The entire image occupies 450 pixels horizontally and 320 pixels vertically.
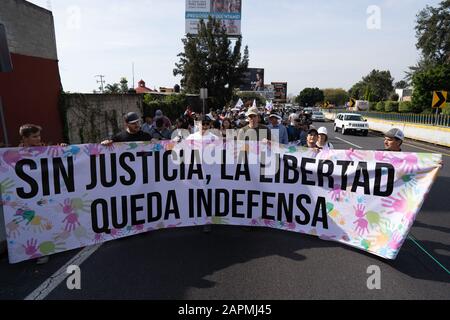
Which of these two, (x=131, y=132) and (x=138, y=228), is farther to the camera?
(x=131, y=132)

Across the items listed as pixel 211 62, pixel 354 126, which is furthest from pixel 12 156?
pixel 211 62

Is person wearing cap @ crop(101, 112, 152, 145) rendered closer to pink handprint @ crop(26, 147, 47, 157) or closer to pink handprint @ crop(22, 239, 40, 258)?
pink handprint @ crop(26, 147, 47, 157)

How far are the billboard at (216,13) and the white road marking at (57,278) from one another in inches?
1737

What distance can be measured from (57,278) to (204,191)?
2.21 meters

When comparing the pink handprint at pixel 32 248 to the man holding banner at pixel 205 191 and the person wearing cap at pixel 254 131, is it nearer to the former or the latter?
the man holding banner at pixel 205 191

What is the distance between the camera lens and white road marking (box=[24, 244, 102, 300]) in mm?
3710

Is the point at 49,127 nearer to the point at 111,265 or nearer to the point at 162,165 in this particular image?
the point at 162,165

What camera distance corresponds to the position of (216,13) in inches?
1869

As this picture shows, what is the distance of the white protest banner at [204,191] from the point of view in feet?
14.7

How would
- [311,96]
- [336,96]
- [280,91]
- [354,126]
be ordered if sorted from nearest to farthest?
[354,126] → [280,91] → [311,96] → [336,96]

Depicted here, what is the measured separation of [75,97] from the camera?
520 inches

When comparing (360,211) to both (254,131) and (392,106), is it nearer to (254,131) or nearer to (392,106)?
(254,131)

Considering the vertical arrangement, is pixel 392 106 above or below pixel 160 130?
below

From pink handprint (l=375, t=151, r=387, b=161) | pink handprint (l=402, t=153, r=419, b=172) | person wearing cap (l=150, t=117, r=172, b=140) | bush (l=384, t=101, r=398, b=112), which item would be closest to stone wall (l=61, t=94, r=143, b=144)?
person wearing cap (l=150, t=117, r=172, b=140)
